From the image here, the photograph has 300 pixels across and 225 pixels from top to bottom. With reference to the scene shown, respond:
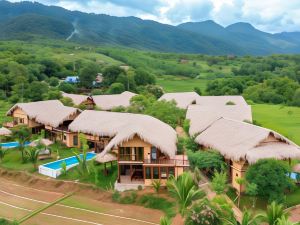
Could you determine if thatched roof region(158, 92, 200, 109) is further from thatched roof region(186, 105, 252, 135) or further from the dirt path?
the dirt path

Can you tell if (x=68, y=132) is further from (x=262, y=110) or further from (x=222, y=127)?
(x=262, y=110)

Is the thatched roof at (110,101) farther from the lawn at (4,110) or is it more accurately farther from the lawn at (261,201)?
the lawn at (261,201)

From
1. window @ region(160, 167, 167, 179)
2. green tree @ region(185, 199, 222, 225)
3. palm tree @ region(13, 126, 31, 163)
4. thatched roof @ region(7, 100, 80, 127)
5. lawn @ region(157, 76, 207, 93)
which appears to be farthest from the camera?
lawn @ region(157, 76, 207, 93)

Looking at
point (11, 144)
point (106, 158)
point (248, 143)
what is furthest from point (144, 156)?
point (11, 144)

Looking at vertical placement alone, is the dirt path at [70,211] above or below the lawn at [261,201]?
below

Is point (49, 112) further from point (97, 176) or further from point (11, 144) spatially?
point (97, 176)

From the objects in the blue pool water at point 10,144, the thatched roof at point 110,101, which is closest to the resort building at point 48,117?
the blue pool water at point 10,144

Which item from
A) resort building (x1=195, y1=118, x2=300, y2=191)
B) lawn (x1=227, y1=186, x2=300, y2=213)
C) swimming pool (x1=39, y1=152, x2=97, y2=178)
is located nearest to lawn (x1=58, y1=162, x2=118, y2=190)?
swimming pool (x1=39, y1=152, x2=97, y2=178)
